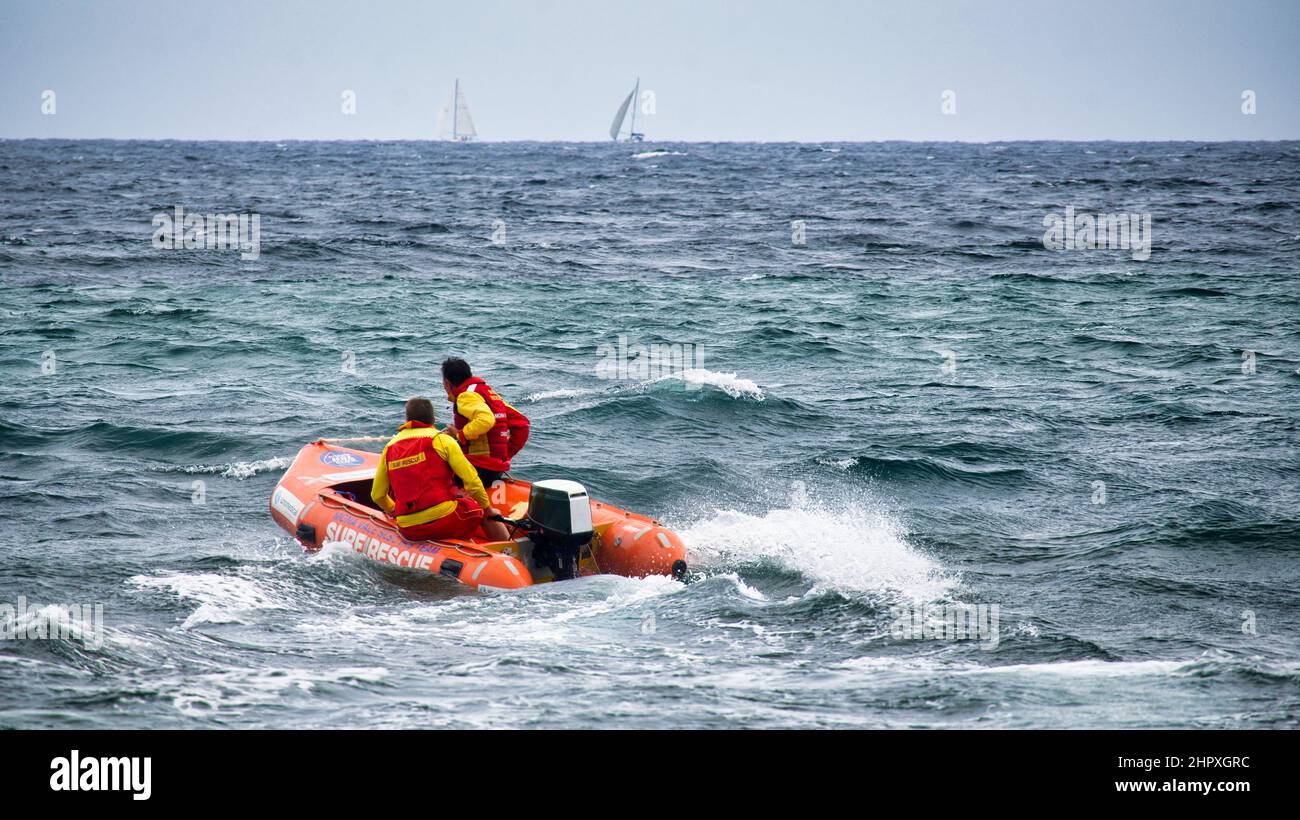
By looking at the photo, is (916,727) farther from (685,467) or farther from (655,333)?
(655,333)

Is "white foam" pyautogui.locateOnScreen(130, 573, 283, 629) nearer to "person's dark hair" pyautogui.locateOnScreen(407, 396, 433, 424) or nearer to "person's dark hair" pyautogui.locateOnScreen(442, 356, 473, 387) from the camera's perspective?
"person's dark hair" pyautogui.locateOnScreen(407, 396, 433, 424)

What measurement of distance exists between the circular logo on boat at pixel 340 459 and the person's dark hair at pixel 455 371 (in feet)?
6.62

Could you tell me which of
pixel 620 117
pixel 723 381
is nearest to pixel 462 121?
pixel 620 117

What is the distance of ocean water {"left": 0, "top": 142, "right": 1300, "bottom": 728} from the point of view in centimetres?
669

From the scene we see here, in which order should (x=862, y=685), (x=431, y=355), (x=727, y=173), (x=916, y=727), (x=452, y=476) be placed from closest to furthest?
(x=916, y=727)
(x=862, y=685)
(x=452, y=476)
(x=431, y=355)
(x=727, y=173)

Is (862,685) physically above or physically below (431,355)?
below

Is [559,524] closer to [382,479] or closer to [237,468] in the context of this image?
[382,479]

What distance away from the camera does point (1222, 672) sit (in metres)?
6.95

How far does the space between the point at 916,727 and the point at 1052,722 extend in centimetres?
70

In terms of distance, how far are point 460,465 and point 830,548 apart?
3062 millimetres

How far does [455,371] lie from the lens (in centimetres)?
912

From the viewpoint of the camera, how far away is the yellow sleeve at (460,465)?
870 cm

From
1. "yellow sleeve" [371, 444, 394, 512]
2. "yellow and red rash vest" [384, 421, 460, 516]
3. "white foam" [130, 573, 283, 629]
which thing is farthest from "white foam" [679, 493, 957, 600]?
"white foam" [130, 573, 283, 629]
